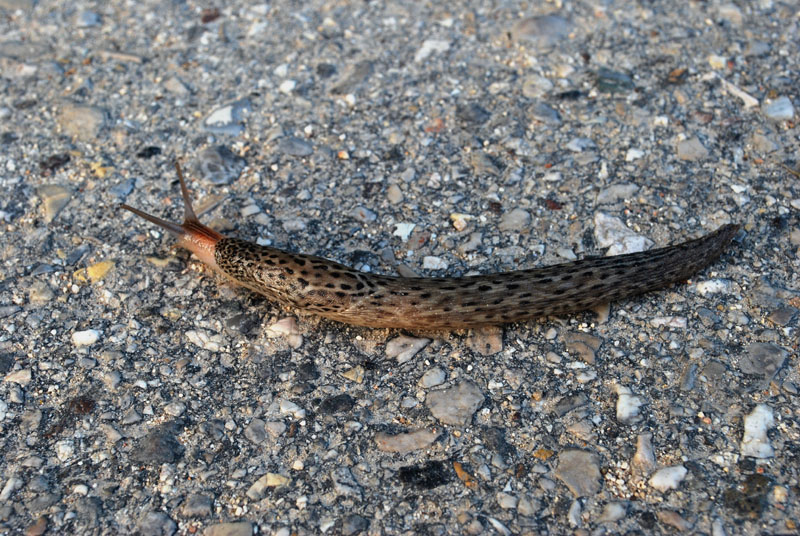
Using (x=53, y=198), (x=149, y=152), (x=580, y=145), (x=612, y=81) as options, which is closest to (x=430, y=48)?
(x=612, y=81)

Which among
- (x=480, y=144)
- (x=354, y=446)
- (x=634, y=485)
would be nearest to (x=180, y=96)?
(x=480, y=144)

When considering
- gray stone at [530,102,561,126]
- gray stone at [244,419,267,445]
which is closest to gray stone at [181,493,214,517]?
gray stone at [244,419,267,445]

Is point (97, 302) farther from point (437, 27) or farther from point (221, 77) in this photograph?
point (437, 27)

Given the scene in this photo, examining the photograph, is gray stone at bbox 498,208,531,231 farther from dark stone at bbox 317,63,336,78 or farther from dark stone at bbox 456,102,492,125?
dark stone at bbox 317,63,336,78

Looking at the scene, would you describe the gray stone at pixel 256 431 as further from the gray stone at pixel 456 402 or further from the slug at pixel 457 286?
the gray stone at pixel 456 402

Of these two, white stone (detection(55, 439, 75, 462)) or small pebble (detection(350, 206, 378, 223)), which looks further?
small pebble (detection(350, 206, 378, 223))
